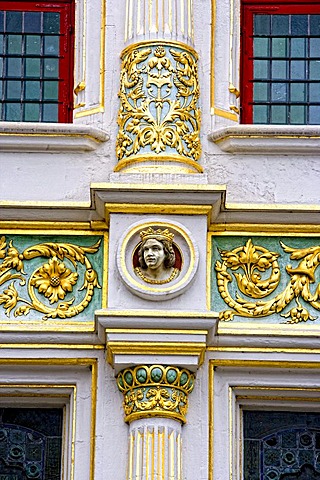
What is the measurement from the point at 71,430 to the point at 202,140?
2.48 meters

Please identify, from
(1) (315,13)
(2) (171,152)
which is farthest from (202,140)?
(1) (315,13)

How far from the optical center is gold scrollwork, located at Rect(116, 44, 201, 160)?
60.0ft

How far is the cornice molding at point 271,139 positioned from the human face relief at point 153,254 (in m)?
1.12

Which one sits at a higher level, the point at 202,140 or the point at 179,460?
the point at 202,140

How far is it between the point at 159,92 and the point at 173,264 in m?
1.40

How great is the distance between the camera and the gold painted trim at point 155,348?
17578 mm

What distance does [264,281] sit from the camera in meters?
18.1

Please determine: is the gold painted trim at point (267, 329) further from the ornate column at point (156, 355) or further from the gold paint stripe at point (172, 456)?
the gold paint stripe at point (172, 456)

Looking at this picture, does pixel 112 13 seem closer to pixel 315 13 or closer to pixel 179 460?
pixel 315 13

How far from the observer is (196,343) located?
17609 millimetres

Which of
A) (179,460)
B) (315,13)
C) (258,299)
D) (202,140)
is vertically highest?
(315,13)

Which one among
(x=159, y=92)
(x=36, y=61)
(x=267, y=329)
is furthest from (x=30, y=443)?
(x=36, y=61)

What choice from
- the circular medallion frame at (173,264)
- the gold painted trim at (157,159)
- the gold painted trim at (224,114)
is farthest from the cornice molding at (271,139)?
the circular medallion frame at (173,264)

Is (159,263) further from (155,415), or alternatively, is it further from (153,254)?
(155,415)
